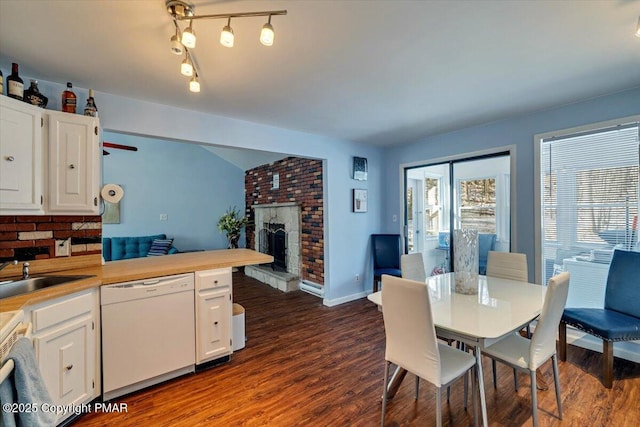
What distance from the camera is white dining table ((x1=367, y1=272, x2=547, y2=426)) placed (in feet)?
5.00

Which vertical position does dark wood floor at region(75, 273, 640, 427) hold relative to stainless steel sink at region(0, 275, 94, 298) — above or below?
below

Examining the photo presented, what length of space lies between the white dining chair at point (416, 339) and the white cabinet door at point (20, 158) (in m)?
2.46

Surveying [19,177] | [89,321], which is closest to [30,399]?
[89,321]

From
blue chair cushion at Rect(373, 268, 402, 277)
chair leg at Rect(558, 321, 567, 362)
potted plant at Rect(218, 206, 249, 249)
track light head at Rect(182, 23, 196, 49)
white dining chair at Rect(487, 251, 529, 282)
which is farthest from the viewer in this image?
potted plant at Rect(218, 206, 249, 249)

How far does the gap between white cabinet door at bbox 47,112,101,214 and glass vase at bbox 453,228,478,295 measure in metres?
2.91

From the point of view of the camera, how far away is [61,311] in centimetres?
171

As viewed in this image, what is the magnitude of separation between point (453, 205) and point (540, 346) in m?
2.43

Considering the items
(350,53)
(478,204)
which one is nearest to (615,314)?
(478,204)

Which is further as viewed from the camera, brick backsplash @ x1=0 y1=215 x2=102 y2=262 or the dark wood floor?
brick backsplash @ x1=0 y1=215 x2=102 y2=262

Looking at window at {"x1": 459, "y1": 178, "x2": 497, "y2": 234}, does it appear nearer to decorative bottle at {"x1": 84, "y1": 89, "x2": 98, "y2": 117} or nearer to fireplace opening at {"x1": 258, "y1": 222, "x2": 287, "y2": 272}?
fireplace opening at {"x1": 258, "y1": 222, "x2": 287, "y2": 272}

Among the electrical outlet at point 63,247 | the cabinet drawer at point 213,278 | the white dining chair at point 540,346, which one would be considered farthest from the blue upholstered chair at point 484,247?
the electrical outlet at point 63,247

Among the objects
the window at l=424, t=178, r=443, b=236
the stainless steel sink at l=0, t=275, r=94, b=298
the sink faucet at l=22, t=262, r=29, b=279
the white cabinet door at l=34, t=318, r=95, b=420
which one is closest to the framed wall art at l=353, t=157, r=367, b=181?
the window at l=424, t=178, r=443, b=236

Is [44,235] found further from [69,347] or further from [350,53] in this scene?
[350,53]

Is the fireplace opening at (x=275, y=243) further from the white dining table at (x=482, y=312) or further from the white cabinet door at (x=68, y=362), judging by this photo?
the white cabinet door at (x=68, y=362)
